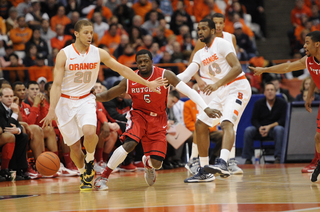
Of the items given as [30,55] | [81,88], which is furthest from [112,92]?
[30,55]

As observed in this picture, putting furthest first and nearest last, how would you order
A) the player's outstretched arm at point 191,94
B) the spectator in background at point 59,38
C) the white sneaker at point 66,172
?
1. the spectator in background at point 59,38
2. the white sneaker at point 66,172
3. the player's outstretched arm at point 191,94

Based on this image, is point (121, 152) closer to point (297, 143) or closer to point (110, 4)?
point (297, 143)

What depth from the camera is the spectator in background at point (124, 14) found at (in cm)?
1591

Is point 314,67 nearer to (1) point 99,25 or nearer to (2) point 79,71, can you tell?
(2) point 79,71

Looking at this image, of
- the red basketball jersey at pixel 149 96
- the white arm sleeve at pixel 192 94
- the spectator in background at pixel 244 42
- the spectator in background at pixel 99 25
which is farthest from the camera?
the spectator in background at pixel 244 42

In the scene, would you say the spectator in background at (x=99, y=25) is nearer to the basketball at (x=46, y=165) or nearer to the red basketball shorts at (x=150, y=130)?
the basketball at (x=46, y=165)

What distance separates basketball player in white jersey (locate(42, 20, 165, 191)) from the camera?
6453 millimetres

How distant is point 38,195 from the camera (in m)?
6.20

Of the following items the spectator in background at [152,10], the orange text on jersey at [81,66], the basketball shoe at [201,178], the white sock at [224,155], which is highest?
the spectator in background at [152,10]

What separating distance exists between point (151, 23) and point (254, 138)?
21.4 feet

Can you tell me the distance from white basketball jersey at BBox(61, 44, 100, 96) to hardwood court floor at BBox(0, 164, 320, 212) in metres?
1.43

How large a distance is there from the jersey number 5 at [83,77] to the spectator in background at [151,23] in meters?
9.69

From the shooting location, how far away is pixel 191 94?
254 inches

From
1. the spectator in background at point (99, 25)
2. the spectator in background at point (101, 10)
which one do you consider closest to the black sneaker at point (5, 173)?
the spectator in background at point (99, 25)
